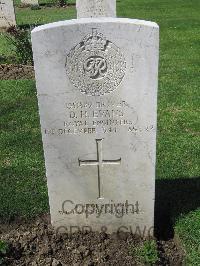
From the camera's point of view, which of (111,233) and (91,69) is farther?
(111,233)

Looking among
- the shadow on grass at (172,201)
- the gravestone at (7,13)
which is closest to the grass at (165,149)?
the shadow on grass at (172,201)

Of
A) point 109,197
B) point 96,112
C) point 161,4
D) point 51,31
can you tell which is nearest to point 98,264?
point 109,197

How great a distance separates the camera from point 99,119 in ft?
11.5

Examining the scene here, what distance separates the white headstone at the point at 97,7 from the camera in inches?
437

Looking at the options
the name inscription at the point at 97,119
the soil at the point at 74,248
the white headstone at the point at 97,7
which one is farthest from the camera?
the white headstone at the point at 97,7

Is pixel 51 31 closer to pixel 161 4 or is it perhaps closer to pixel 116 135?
pixel 116 135

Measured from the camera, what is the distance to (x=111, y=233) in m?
4.03

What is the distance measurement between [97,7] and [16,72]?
11.2ft

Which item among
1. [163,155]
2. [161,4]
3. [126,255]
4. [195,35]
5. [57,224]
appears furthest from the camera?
[161,4]

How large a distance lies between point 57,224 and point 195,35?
9470 millimetres

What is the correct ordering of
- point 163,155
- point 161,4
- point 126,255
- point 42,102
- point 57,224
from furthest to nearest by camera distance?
point 161,4, point 163,155, point 57,224, point 126,255, point 42,102

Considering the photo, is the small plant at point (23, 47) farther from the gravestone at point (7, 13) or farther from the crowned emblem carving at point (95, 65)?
the crowned emblem carving at point (95, 65)

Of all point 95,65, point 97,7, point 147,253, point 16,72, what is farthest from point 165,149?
point 97,7

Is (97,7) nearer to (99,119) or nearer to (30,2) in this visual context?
(99,119)
